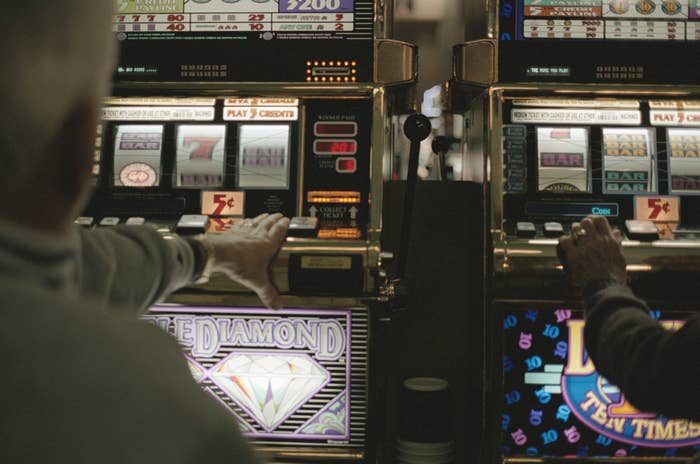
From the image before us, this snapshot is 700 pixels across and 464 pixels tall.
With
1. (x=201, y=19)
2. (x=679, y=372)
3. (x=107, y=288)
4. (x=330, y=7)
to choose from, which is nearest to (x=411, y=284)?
(x=330, y=7)

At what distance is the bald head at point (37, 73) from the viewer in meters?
0.48

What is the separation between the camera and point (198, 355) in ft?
8.07

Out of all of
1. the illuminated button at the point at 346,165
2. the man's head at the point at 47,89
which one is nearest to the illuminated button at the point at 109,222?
the illuminated button at the point at 346,165

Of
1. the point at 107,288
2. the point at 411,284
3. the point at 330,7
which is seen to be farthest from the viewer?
the point at 411,284

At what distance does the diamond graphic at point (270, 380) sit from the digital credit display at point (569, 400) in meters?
0.70

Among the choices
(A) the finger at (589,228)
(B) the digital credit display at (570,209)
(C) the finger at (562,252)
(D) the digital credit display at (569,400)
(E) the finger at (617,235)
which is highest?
(B) the digital credit display at (570,209)

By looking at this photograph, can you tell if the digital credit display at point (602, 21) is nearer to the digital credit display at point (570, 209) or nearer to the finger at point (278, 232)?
the digital credit display at point (570, 209)

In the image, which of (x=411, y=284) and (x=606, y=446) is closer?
(x=606, y=446)

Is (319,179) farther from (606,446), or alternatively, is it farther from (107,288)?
(107,288)

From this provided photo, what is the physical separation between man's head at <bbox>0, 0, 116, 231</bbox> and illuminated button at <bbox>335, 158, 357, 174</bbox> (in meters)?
2.03

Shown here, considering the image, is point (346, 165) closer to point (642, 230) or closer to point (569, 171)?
point (569, 171)

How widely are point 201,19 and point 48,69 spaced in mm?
2370

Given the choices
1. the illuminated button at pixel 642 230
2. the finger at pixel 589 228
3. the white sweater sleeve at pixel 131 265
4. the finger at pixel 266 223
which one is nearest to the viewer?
the white sweater sleeve at pixel 131 265

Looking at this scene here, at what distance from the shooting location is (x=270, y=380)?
2449mm
